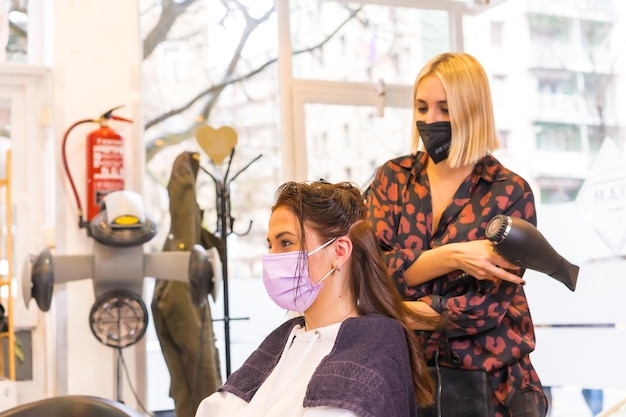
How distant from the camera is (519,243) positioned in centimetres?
152

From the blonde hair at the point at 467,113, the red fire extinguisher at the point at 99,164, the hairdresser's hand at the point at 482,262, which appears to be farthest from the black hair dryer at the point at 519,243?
the red fire extinguisher at the point at 99,164

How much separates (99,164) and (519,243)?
2076 millimetres

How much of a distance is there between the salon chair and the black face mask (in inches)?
43.9

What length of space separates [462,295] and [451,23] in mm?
2568

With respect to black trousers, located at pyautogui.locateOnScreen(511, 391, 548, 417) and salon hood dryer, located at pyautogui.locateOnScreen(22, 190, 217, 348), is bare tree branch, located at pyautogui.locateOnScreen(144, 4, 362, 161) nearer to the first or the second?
salon hood dryer, located at pyautogui.locateOnScreen(22, 190, 217, 348)

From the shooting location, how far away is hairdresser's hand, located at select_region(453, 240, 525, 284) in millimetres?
1603

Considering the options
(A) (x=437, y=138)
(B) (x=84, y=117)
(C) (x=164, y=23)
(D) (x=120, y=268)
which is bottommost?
(D) (x=120, y=268)

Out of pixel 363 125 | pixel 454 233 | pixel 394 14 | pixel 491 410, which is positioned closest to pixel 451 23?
pixel 394 14

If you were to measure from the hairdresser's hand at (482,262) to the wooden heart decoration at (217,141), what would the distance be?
162cm

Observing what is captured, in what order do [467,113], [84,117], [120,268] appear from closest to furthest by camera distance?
[467,113]
[120,268]
[84,117]

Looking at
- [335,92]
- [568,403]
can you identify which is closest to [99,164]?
[335,92]

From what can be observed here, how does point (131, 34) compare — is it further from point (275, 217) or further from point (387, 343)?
point (387, 343)

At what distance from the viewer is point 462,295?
68.4 inches

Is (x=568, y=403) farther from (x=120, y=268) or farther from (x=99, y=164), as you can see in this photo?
(x=99, y=164)
